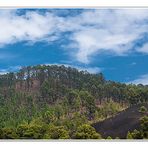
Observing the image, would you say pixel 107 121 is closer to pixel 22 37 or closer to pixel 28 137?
pixel 28 137

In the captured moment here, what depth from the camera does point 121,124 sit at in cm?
813

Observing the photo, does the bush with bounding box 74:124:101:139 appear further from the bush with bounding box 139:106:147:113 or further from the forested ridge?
the bush with bounding box 139:106:147:113

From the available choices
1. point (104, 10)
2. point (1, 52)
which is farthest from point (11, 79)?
point (104, 10)

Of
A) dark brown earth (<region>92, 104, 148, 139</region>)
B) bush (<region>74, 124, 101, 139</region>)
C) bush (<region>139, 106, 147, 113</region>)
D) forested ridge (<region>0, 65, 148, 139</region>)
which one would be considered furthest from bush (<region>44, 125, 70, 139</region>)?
bush (<region>139, 106, 147, 113</region>)

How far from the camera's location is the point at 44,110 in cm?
847

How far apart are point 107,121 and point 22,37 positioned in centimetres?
170

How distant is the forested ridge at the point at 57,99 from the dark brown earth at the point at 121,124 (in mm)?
80

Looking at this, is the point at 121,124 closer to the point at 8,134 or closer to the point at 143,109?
the point at 143,109

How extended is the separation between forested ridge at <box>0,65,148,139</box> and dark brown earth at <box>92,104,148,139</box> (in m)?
0.08

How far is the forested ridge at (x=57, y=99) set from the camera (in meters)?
8.31

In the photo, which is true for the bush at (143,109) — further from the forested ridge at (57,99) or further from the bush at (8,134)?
the bush at (8,134)

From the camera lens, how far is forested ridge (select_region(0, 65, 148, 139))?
27.3ft

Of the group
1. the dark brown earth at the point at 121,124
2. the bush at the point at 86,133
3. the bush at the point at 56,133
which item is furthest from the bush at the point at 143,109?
the bush at the point at 56,133
